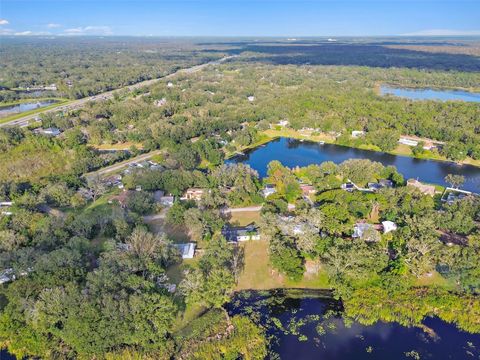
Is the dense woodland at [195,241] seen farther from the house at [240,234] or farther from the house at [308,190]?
the house at [240,234]

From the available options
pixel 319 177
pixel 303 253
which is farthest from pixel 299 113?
pixel 303 253

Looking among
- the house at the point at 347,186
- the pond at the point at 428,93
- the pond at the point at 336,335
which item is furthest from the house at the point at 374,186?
the pond at the point at 428,93

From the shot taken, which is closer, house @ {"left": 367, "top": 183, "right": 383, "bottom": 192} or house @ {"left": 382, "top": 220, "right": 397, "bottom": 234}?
house @ {"left": 382, "top": 220, "right": 397, "bottom": 234}

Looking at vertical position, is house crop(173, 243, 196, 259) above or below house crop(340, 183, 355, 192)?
below

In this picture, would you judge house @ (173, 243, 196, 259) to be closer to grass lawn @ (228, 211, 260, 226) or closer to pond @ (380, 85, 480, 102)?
grass lawn @ (228, 211, 260, 226)

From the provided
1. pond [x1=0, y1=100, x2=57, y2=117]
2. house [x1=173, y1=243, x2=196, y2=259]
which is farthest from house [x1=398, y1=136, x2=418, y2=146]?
pond [x1=0, y1=100, x2=57, y2=117]

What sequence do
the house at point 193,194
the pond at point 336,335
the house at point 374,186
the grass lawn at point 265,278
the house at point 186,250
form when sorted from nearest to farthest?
the pond at point 336,335 < the grass lawn at point 265,278 < the house at point 186,250 < the house at point 193,194 < the house at point 374,186

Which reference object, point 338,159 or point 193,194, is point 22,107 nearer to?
point 193,194
